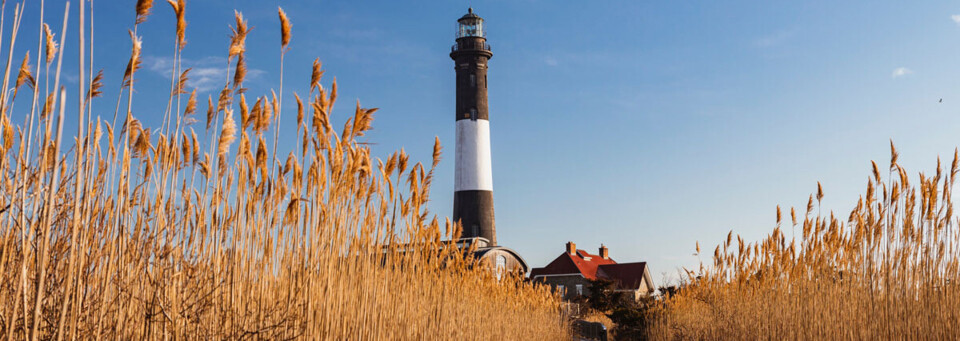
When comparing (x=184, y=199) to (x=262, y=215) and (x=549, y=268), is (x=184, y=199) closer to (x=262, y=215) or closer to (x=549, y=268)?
(x=262, y=215)

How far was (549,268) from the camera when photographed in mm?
30047

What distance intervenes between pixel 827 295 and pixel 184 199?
189 inches

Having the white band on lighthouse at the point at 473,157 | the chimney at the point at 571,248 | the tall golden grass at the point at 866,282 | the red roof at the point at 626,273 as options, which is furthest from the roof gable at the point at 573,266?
the tall golden grass at the point at 866,282

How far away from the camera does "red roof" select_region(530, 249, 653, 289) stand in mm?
28859

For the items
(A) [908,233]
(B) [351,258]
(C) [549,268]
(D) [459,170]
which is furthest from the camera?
(C) [549,268]

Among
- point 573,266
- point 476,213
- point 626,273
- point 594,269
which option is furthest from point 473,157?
point 626,273

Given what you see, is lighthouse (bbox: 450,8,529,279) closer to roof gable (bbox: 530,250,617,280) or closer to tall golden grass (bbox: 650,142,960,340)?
roof gable (bbox: 530,250,617,280)

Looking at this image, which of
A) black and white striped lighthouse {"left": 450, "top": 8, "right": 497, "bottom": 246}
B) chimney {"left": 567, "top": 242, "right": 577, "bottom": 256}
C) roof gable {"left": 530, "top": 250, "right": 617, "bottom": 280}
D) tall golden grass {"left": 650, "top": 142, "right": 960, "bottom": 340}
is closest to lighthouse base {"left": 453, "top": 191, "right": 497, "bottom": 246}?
black and white striped lighthouse {"left": 450, "top": 8, "right": 497, "bottom": 246}

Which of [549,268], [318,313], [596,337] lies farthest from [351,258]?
[549,268]

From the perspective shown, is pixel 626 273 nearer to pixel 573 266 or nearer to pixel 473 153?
pixel 573 266

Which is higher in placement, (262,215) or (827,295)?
(262,215)

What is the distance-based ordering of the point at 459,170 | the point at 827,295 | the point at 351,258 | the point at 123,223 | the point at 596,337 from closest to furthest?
1. the point at 123,223
2. the point at 351,258
3. the point at 827,295
4. the point at 596,337
5. the point at 459,170

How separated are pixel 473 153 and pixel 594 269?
10385 millimetres

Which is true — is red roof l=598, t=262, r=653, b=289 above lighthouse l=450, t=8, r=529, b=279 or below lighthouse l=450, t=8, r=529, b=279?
below
